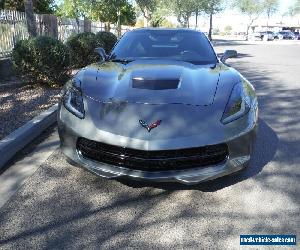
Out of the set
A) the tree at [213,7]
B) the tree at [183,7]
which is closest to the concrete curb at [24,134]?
the tree at [183,7]

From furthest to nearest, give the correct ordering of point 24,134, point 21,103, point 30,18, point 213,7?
point 213,7, point 30,18, point 21,103, point 24,134

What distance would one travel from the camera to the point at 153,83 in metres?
3.58

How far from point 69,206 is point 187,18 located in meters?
48.5

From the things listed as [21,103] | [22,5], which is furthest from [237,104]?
[22,5]

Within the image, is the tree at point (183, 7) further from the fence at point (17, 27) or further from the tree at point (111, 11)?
the fence at point (17, 27)

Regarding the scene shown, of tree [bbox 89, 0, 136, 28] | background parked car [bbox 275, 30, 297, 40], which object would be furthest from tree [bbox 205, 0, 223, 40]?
background parked car [bbox 275, 30, 297, 40]

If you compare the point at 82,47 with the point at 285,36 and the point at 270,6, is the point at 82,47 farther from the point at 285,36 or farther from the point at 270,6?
the point at 270,6

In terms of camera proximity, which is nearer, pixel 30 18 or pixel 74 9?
pixel 30 18

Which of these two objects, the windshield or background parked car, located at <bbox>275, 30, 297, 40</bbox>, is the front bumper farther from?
background parked car, located at <bbox>275, 30, 297, 40</bbox>

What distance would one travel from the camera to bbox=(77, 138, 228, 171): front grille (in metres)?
3.02

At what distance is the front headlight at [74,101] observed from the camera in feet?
11.0

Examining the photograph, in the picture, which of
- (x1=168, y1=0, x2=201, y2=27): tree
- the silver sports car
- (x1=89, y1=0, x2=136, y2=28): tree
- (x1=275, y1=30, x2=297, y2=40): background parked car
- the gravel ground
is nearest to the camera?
the silver sports car

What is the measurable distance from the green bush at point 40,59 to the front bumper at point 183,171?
4.53 m

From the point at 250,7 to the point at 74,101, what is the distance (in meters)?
98.6
